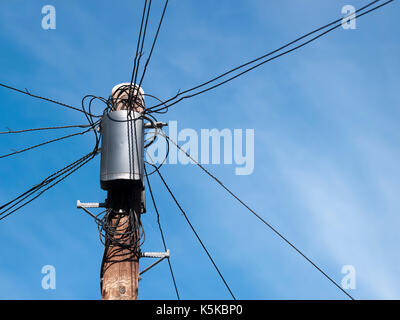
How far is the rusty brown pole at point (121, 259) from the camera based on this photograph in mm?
7559

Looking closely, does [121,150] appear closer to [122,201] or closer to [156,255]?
[122,201]

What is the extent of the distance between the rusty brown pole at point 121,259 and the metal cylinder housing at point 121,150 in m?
0.19

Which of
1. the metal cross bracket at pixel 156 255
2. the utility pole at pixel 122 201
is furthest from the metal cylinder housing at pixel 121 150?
the metal cross bracket at pixel 156 255

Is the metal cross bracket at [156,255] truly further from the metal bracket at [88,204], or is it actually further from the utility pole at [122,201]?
the metal bracket at [88,204]

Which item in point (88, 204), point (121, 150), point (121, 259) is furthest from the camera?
point (88, 204)

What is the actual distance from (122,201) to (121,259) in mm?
677

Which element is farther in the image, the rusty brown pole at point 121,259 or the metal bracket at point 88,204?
the metal bracket at point 88,204

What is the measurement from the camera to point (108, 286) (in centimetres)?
759

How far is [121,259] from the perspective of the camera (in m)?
7.74

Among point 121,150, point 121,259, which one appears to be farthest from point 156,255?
point 121,150

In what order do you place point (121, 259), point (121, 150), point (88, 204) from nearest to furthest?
point (121, 259)
point (121, 150)
point (88, 204)

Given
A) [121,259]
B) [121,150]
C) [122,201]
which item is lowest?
[121,259]
